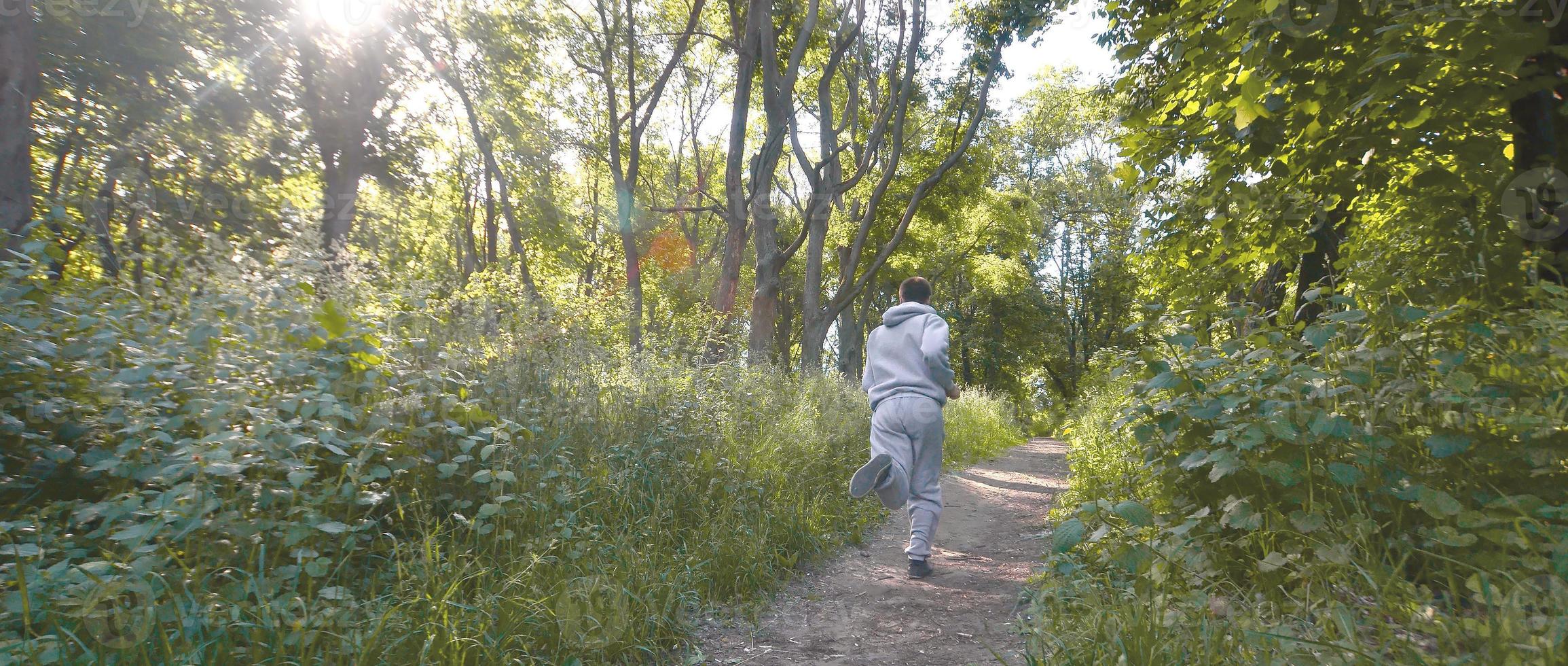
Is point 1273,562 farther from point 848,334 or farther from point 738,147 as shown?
point 848,334

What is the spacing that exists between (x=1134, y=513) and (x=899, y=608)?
1.77 meters

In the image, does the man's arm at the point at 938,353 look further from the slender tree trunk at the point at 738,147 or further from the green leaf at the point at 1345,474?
the slender tree trunk at the point at 738,147

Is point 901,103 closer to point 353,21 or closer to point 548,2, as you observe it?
point 548,2

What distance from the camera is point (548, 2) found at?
1622 centimetres

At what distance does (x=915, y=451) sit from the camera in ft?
17.1

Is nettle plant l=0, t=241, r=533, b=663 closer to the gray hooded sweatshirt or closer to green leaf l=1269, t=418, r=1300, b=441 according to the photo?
the gray hooded sweatshirt

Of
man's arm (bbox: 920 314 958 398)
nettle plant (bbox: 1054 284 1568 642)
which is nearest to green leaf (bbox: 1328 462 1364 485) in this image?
nettle plant (bbox: 1054 284 1568 642)

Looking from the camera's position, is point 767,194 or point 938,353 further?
point 767,194

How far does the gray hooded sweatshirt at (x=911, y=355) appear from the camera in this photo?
5.21 metres

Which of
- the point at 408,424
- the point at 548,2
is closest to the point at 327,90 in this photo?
the point at 548,2

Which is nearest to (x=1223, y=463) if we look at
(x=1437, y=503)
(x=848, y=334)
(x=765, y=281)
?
(x=1437, y=503)

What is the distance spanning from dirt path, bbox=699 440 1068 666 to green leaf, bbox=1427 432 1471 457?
178 cm

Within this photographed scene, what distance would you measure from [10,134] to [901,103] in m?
12.1

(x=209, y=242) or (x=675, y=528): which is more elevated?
(x=209, y=242)
